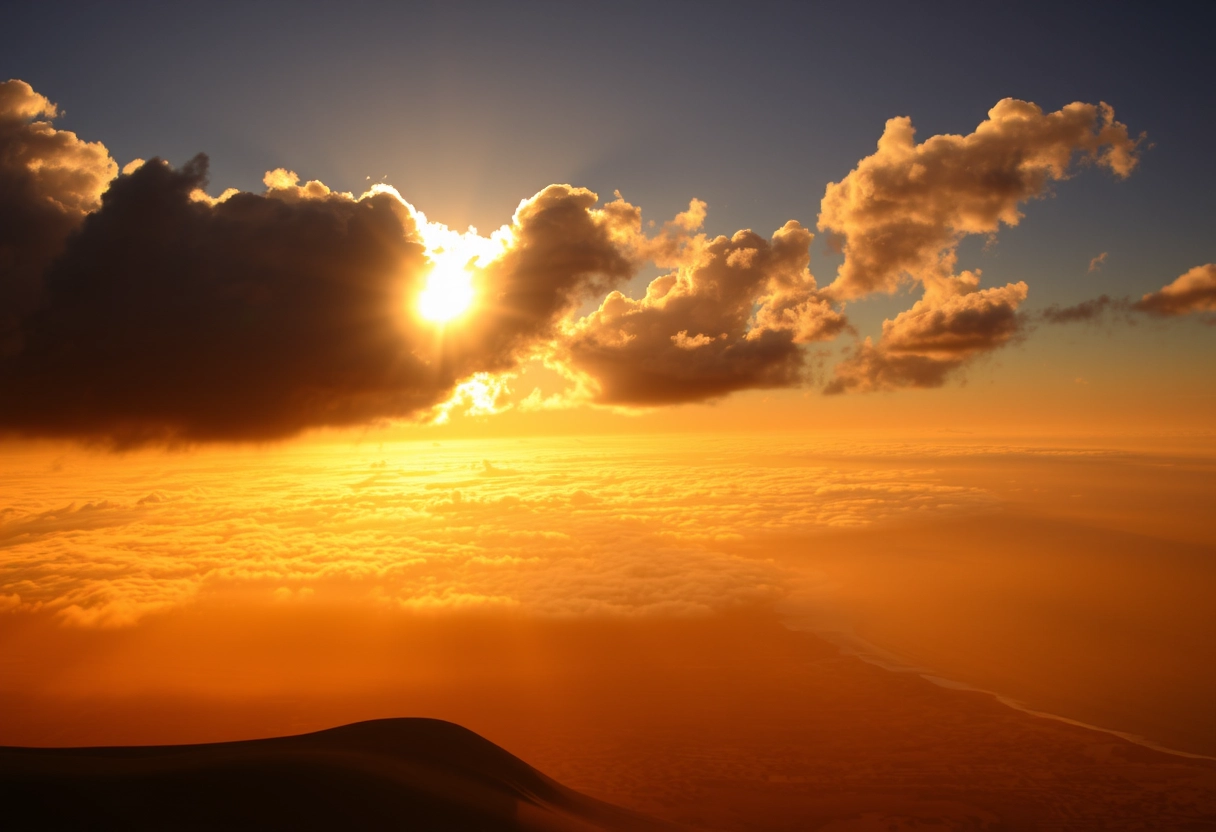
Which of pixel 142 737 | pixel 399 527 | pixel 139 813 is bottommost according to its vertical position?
pixel 142 737

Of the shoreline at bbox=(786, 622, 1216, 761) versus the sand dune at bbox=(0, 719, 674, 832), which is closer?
the sand dune at bbox=(0, 719, 674, 832)

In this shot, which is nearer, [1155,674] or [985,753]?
[985,753]

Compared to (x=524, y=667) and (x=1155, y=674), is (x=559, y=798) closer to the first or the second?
(x=524, y=667)

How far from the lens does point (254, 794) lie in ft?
38.4

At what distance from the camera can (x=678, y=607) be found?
91688mm

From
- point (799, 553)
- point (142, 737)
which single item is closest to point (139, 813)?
point (142, 737)

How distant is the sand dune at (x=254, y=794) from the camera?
10.2 meters

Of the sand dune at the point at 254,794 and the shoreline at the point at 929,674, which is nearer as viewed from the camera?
the sand dune at the point at 254,794

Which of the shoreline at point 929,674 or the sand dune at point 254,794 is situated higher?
the sand dune at point 254,794

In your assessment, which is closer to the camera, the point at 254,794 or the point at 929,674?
the point at 254,794

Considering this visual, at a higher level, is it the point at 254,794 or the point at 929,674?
the point at 254,794

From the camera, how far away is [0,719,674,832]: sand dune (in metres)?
10.2

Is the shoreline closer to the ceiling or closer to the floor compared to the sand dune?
closer to the floor

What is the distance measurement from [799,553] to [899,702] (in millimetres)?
70392
